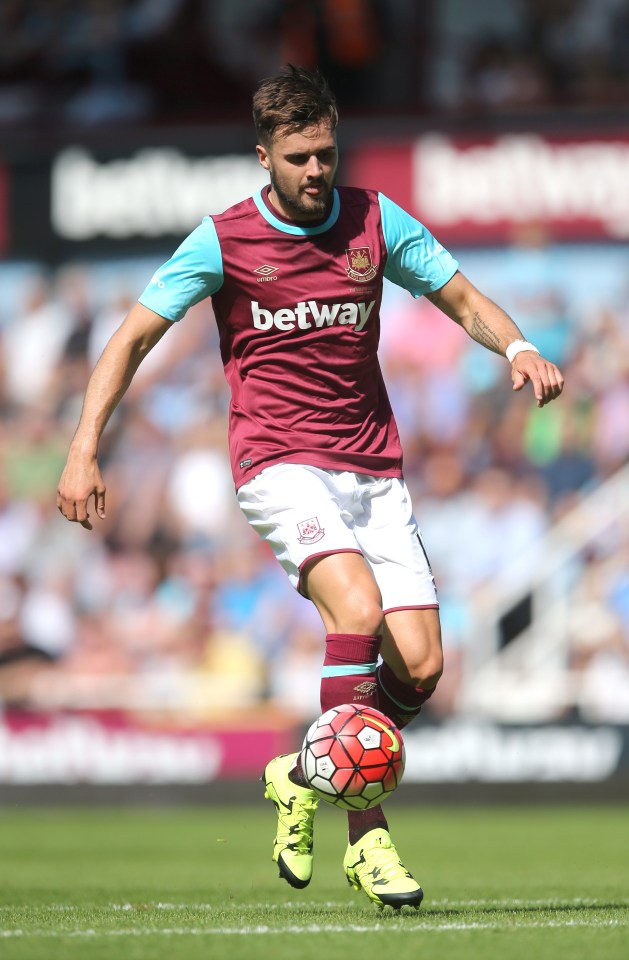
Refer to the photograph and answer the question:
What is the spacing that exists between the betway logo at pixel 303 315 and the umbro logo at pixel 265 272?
9cm

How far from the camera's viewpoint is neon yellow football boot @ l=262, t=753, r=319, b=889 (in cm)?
562

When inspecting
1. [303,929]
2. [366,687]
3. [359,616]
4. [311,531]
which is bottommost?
[303,929]

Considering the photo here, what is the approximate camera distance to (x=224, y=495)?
15.7 metres

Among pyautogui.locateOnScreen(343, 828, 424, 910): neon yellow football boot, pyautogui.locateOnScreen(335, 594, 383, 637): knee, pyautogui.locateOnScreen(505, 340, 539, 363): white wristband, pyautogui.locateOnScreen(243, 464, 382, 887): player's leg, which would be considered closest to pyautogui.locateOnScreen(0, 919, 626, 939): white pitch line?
pyautogui.locateOnScreen(343, 828, 424, 910): neon yellow football boot

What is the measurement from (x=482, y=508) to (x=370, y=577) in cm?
942

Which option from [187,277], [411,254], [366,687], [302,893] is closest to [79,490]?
[187,277]

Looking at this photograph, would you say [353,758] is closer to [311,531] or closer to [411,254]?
[311,531]

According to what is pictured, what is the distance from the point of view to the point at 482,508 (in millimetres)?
14797

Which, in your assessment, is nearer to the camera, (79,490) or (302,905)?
(79,490)

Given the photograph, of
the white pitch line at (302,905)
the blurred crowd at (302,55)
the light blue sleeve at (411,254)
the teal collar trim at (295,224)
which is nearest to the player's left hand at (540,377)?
the light blue sleeve at (411,254)

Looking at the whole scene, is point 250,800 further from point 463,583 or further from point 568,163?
point 568,163

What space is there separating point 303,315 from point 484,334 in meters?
0.69

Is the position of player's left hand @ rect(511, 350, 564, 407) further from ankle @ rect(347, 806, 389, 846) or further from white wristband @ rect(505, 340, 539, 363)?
ankle @ rect(347, 806, 389, 846)

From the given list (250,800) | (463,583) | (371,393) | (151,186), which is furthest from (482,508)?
(371,393)
